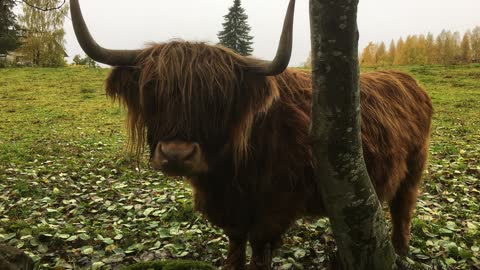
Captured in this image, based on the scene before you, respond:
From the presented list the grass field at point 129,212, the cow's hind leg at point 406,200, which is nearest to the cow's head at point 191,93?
the grass field at point 129,212

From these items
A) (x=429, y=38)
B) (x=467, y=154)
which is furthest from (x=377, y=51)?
(x=467, y=154)

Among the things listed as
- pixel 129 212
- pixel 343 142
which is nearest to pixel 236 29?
pixel 129 212

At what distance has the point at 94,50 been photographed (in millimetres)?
2865

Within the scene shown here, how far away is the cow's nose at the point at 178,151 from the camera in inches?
101

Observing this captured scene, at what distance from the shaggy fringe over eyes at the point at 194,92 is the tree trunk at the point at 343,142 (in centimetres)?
59

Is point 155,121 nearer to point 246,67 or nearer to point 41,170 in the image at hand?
point 246,67

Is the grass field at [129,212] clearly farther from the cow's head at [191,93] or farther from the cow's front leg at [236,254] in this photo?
the cow's head at [191,93]

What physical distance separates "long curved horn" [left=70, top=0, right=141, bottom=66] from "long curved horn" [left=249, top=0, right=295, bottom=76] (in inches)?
36.9

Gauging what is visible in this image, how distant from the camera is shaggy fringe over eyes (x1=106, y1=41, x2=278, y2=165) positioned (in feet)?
9.21

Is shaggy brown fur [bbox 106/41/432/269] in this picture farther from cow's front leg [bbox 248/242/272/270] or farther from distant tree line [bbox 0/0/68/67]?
distant tree line [bbox 0/0/68/67]

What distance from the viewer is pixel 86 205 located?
19.3ft

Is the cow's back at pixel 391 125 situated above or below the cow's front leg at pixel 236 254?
above

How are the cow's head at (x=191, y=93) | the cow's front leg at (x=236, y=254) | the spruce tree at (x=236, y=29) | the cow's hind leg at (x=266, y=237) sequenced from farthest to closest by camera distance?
the spruce tree at (x=236, y=29) < the cow's front leg at (x=236, y=254) < the cow's hind leg at (x=266, y=237) < the cow's head at (x=191, y=93)

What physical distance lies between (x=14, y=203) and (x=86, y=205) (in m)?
0.99
